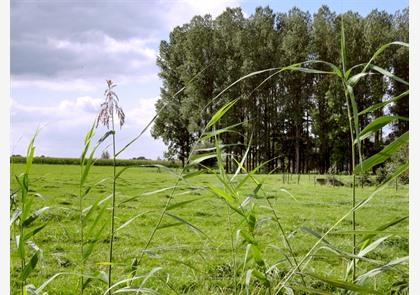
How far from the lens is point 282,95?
23969 mm

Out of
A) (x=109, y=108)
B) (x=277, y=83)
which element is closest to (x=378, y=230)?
(x=109, y=108)

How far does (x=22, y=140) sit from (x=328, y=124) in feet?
73.5

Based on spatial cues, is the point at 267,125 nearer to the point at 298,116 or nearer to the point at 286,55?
the point at 298,116

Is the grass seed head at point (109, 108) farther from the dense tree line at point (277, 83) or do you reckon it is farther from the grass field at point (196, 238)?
the dense tree line at point (277, 83)

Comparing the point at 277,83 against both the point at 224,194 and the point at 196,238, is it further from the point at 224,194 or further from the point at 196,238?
the point at 224,194

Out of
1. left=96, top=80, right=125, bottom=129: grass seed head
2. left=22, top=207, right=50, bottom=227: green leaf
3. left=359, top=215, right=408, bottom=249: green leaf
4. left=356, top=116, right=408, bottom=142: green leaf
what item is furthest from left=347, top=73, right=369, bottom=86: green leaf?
left=22, top=207, right=50, bottom=227: green leaf

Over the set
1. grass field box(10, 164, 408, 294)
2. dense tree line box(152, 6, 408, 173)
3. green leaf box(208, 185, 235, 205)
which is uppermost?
dense tree line box(152, 6, 408, 173)

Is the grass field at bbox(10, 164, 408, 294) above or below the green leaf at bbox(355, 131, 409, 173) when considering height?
below

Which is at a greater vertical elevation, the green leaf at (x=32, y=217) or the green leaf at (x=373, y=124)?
the green leaf at (x=373, y=124)

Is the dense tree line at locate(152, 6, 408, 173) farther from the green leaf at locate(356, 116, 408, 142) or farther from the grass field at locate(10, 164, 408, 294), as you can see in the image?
the green leaf at locate(356, 116, 408, 142)

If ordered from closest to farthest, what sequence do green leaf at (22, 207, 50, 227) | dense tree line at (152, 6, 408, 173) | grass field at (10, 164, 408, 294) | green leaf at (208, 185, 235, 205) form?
green leaf at (208, 185, 235, 205)
green leaf at (22, 207, 50, 227)
grass field at (10, 164, 408, 294)
dense tree line at (152, 6, 408, 173)

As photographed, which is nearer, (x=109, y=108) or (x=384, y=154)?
(x=384, y=154)

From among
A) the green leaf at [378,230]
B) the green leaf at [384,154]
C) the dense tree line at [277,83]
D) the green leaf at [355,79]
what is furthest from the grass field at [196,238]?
the dense tree line at [277,83]

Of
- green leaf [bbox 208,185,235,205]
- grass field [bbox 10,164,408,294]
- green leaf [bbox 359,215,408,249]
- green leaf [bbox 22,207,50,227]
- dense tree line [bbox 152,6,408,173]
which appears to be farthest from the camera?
dense tree line [bbox 152,6,408,173]
